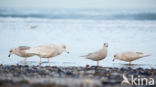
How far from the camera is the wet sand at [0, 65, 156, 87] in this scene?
7020 mm

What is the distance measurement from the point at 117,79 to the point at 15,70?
2.95 metres

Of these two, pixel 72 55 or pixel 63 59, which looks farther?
pixel 72 55

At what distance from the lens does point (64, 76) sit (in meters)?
8.41

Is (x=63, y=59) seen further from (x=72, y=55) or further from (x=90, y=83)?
(x=90, y=83)

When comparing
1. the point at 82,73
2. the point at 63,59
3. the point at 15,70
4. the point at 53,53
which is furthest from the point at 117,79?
the point at 63,59

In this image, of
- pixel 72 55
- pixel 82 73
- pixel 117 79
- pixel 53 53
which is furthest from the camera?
pixel 72 55

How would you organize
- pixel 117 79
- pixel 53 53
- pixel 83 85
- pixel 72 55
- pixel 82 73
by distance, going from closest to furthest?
pixel 83 85 < pixel 117 79 < pixel 82 73 < pixel 53 53 < pixel 72 55

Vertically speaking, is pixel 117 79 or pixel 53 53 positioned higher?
pixel 53 53

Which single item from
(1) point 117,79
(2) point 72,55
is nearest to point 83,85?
(1) point 117,79

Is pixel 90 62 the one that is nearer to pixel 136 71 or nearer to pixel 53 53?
pixel 53 53

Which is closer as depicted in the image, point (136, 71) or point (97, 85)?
point (97, 85)

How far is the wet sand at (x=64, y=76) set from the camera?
23.0 ft

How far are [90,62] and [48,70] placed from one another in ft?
10.6

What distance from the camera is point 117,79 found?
8281mm
